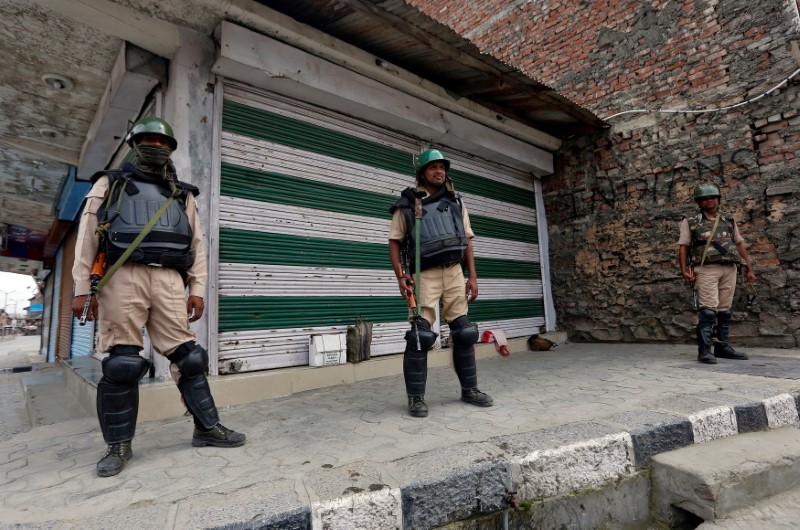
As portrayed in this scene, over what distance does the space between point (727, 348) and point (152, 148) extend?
6.14m

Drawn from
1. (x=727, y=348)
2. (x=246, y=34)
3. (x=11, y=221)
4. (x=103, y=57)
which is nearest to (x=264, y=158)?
(x=246, y=34)

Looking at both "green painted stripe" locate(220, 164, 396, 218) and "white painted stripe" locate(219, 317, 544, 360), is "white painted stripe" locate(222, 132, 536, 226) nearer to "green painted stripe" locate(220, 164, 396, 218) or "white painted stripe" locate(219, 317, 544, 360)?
"green painted stripe" locate(220, 164, 396, 218)

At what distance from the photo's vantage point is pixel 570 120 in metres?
6.66

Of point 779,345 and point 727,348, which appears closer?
point 727,348

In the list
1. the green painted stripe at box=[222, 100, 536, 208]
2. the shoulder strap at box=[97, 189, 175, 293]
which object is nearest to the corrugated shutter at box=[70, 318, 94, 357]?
the green painted stripe at box=[222, 100, 536, 208]

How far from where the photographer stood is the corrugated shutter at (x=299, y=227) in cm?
416

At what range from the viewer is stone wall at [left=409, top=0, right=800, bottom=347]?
5.32 meters

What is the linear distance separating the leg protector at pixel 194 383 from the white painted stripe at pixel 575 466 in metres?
1.90

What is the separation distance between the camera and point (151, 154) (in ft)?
8.40

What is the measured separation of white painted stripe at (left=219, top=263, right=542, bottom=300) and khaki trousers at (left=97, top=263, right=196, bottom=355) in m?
1.47

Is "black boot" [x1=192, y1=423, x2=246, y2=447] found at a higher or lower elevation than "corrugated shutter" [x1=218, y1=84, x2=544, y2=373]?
lower

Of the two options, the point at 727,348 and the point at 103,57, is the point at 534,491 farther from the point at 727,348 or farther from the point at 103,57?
the point at 103,57

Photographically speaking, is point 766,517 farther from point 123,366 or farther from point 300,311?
point 300,311

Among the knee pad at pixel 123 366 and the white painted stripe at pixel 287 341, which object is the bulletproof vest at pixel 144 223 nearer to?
the knee pad at pixel 123 366
